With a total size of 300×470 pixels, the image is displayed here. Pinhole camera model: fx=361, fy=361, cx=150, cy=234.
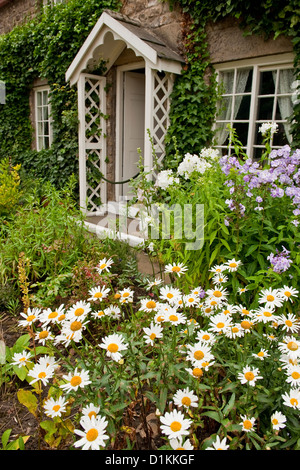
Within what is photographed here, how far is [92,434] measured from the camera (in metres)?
1.12

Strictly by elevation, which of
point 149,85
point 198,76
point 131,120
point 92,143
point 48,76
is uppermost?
point 48,76

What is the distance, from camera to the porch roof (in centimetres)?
482

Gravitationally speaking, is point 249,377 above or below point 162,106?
below

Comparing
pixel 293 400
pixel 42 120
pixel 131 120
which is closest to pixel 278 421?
pixel 293 400

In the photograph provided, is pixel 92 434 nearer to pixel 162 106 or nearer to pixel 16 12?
pixel 162 106

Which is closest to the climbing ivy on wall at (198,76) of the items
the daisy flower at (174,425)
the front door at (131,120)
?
the front door at (131,120)

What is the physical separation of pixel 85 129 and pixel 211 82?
2.44 meters

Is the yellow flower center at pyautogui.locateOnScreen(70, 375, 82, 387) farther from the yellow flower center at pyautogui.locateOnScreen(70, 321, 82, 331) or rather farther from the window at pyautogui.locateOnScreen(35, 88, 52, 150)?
the window at pyautogui.locateOnScreen(35, 88, 52, 150)

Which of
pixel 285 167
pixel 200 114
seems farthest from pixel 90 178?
pixel 285 167

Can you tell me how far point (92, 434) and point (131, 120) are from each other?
6444 millimetres

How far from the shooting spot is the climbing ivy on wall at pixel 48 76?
665 cm

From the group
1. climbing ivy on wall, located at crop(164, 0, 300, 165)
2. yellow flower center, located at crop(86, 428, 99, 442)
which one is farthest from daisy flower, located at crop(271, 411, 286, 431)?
climbing ivy on wall, located at crop(164, 0, 300, 165)

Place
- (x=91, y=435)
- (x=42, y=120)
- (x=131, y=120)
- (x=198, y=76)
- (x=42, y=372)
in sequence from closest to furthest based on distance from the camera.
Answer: (x=91, y=435), (x=42, y=372), (x=198, y=76), (x=131, y=120), (x=42, y=120)

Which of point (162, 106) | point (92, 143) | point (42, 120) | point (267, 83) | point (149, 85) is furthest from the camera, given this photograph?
point (42, 120)
